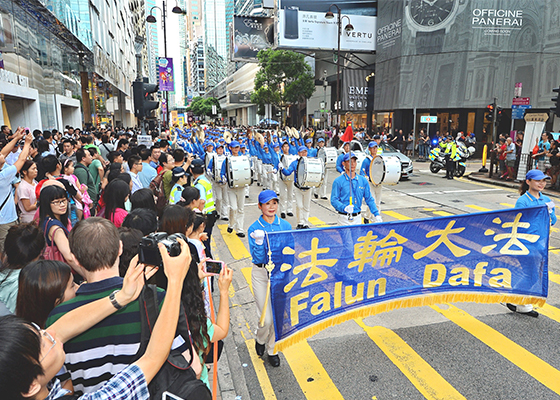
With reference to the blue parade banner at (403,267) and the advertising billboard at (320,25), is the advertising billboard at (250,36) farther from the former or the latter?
the blue parade banner at (403,267)

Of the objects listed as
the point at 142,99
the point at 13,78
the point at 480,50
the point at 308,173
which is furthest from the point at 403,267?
the point at 480,50

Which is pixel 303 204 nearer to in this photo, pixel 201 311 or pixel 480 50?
pixel 201 311

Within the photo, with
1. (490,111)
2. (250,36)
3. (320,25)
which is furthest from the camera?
(250,36)

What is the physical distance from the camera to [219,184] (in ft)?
33.6

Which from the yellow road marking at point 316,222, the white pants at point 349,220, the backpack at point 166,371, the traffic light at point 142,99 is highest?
the traffic light at point 142,99

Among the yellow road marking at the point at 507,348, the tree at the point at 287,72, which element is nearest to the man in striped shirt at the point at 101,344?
the yellow road marking at the point at 507,348

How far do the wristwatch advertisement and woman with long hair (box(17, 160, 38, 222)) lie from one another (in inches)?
1147

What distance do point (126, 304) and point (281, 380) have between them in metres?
2.66

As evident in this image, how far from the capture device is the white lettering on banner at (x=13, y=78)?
13.0 m

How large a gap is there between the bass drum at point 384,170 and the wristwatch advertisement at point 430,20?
2307cm

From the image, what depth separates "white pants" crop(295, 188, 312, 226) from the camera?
381 inches

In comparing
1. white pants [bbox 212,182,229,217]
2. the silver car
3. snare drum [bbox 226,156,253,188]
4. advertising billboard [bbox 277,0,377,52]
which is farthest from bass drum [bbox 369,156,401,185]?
advertising billboard [bbox 277,0,377,52]

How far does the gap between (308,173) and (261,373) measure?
19.7ft

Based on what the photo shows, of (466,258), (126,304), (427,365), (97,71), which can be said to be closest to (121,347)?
(126,304)
